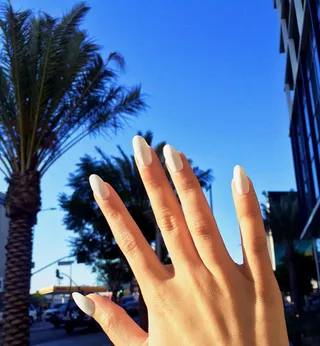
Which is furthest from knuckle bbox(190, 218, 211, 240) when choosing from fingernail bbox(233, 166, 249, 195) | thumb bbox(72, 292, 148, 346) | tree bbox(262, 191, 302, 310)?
tree bbox(262, 191, 302, 310)

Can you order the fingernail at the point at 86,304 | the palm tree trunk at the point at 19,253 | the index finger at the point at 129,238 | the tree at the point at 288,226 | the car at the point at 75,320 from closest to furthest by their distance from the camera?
1. the index finger at the point at 129,238
2. the fingernail at the point at 86,304
3. the palm tree trunk at the point at 19,253
4. the car at the point at 75,320
5. the tree at the point at 288,226

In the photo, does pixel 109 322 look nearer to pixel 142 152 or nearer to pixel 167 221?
pixel 167 221

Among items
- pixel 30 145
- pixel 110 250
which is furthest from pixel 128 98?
pixel 110 250

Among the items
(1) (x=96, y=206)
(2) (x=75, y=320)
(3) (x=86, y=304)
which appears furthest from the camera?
(2) (x=75, y=320)

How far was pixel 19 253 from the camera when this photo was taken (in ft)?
24.6

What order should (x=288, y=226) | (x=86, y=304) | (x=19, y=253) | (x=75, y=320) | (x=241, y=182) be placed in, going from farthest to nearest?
(x=288, y=226)
(x=75, y=320)
(x=19, y=253)
(x=86, y=304)
(x=241, y=182)

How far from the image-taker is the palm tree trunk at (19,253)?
7168 millimetres

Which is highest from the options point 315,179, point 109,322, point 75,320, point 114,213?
point 315,179

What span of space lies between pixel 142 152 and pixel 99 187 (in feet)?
0.66

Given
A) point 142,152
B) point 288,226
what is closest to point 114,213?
point 142,152

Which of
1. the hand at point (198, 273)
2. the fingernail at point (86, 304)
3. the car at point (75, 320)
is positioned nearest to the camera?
the hand at point (198, 273)

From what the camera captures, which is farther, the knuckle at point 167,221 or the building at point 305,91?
the building at point 305,91

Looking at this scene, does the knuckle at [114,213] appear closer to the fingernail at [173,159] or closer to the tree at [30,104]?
the fingernail at [173,159]

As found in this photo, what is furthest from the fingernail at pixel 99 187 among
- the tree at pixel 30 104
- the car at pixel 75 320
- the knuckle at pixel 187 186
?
the car at pixel 75 320
